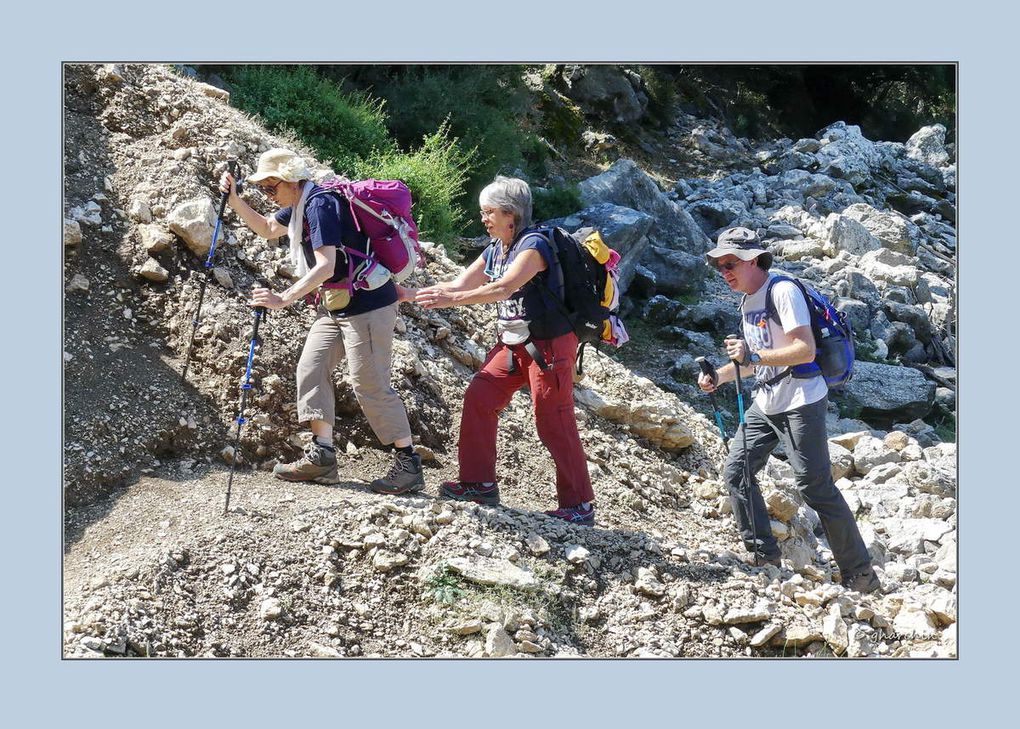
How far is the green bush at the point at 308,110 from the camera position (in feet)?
42.0

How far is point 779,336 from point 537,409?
1.49 meters

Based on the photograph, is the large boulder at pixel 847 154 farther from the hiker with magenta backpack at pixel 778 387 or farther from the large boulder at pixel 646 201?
the hiker with magenta backpack at pixel 778 387

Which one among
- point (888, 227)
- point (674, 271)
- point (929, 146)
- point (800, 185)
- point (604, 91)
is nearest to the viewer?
point (674, 271)

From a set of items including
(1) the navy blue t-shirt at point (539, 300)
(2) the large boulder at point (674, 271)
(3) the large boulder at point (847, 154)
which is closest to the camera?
(1) the navy blue t-shirt at point (539, 300)

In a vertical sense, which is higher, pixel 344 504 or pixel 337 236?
pixel 337 236

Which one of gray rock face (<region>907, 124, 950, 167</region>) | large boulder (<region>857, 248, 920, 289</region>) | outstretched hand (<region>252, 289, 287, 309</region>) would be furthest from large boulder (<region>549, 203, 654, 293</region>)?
gray rock face (<region>907, 124, 950, 167</region>)

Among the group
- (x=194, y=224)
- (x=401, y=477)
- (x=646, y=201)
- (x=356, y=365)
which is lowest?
(x=401, y=477)

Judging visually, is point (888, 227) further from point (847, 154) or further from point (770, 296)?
point (770, 296)

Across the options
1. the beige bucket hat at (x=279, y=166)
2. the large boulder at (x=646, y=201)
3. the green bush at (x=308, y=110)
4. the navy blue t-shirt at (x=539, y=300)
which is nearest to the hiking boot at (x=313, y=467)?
the navy blue t-shirt at (x=539, y=300)

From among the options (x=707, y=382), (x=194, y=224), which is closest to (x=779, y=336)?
(x=707, y=382)

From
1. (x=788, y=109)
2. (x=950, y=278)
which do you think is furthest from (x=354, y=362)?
(x=788, y=109)

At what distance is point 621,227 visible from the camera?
15422 mm

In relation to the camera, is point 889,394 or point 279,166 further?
point 889,394

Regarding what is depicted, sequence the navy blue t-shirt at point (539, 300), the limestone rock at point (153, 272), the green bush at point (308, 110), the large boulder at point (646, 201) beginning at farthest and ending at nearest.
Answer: the large boulder at point (646, 201)
the green bush at point (308, 110)
the limestone rock at point (153, 272)
the navy blue t-shirt at point (539, 300)
